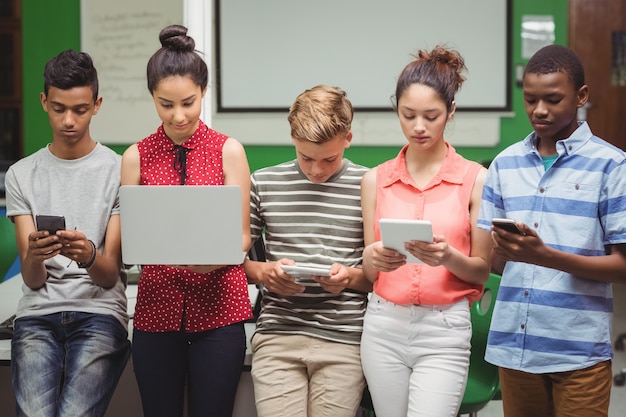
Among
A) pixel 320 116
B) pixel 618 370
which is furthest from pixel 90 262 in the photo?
pixel 618 370

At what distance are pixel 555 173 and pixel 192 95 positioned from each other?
0.93 metres

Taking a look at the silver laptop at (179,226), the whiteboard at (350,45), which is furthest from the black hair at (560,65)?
the whiteboard at (350,45)

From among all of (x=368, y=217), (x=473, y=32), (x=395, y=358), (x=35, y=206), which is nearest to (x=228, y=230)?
(x=368, y=217)

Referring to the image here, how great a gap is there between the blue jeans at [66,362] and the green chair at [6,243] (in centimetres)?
103

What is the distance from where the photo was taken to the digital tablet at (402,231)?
1.62 m

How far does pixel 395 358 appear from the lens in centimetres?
181

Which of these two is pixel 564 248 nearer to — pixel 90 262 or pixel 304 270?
pixel 304 270

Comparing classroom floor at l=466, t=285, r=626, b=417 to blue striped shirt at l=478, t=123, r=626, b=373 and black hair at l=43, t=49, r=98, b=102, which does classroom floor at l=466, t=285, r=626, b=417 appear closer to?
blue striped shirt at l=478, t=123, r=626, b=373

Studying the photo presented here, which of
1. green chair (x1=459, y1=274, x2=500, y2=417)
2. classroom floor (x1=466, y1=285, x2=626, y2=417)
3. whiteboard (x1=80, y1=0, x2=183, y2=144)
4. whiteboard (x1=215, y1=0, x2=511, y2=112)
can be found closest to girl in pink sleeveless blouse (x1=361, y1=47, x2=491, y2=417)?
green chair (x1=459, y1=274, x2=500, y2=417)

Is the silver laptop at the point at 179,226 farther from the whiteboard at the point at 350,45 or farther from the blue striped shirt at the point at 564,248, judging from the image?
the whiteboard at the point at 350,45

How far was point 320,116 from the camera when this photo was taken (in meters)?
1.91

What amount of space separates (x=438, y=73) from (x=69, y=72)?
A: 102 centimetres

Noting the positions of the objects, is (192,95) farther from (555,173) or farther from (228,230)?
(555,173)

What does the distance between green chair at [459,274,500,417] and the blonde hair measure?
0.78m
